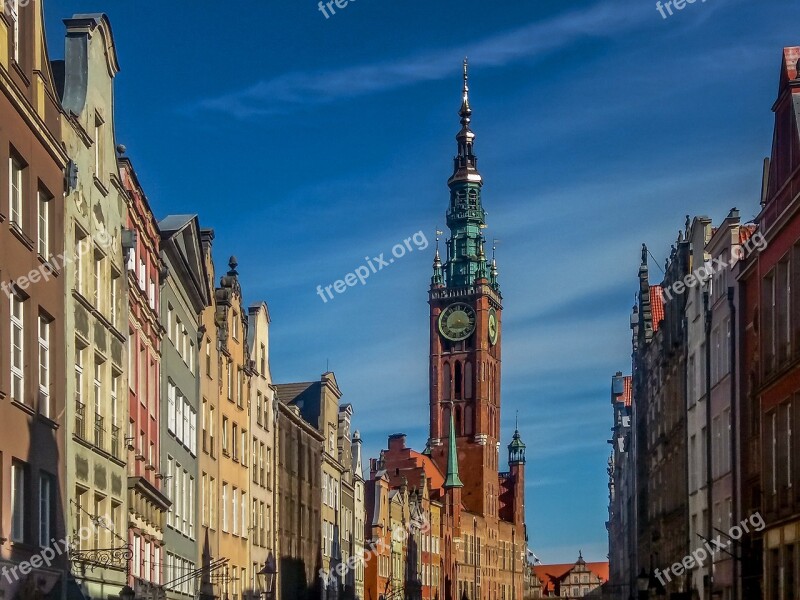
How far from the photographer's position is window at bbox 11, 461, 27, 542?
2444 cm

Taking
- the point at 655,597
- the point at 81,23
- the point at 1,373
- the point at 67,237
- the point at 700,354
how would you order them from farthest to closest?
the point at 655,597 → the point at 700,354 → the point at 81,23 → the point at 67,237 → the point at 1,373

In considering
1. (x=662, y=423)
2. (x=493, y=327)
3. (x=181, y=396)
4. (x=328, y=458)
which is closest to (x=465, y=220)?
(x=493, y=327)

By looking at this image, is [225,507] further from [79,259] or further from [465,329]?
[465,329]

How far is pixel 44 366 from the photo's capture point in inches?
1054

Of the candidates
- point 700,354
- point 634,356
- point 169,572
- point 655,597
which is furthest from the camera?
point 634,356

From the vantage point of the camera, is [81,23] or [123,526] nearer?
[81,23]

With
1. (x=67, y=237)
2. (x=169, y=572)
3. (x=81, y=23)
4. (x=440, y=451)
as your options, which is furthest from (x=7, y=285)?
(x=440, y=451)

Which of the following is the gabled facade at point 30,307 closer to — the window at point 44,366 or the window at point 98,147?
the window at point 44,366

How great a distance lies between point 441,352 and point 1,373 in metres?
155

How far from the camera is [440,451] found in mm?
167375

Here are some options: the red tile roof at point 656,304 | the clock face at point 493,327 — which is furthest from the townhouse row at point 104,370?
the clock face at point 493,327

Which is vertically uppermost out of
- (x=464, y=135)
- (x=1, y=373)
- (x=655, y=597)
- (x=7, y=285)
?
(x=464, y=135)

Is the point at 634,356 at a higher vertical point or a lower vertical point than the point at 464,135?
lower

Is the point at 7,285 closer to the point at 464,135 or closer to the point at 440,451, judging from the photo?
the point at 440,451
